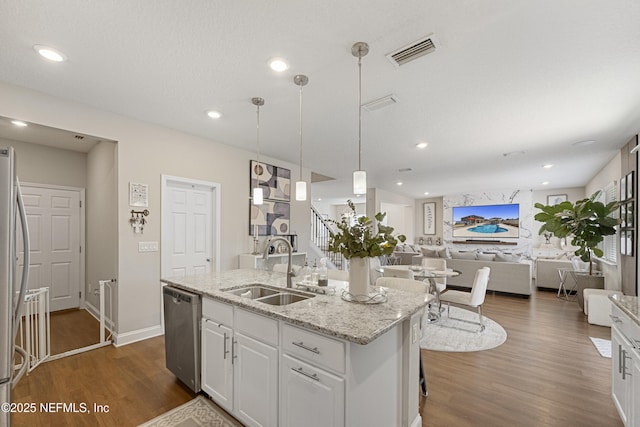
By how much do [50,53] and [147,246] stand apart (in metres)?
2.14

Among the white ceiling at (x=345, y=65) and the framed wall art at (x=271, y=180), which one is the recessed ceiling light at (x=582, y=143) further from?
the framed wall art at (x=271, y=180)

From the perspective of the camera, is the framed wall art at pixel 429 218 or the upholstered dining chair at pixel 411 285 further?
the framed wall art at pixel 429 218

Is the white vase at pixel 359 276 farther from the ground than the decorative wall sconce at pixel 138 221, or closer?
closer

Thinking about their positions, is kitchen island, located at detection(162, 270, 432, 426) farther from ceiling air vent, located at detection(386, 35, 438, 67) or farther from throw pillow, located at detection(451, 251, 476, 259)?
throw pillow, located at detection(451, 251, 476, 259)

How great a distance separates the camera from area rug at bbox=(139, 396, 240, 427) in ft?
6.64

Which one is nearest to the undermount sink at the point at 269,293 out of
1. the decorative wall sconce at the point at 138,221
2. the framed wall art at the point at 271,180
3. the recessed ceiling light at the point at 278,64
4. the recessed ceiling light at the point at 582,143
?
the recessed ceiling light at the point at 278,64

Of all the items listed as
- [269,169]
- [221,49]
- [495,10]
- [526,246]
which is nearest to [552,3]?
[495,10]

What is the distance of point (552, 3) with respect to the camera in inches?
64.9

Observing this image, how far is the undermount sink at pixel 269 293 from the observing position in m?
2.23

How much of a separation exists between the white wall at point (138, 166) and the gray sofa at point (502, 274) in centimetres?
503

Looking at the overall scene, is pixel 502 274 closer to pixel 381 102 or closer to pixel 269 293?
pixel 381 102

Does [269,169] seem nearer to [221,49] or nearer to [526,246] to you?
[221,49]

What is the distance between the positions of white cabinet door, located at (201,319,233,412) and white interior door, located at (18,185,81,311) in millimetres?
3996

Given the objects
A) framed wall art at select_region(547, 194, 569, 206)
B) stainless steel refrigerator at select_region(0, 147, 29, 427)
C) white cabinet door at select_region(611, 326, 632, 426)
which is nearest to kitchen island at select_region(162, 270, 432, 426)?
stainless steel refrigerator at select_region(0, 147, 29, 427)
